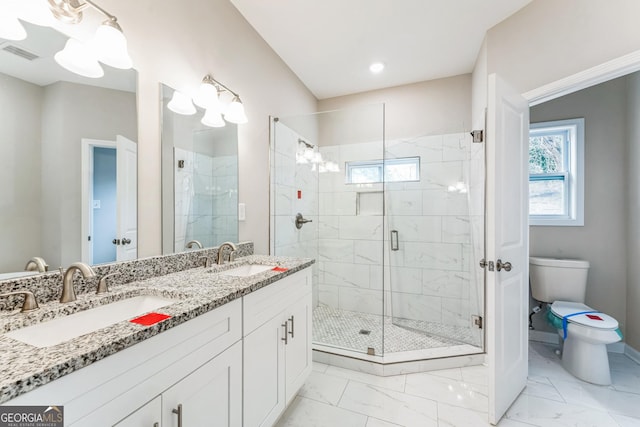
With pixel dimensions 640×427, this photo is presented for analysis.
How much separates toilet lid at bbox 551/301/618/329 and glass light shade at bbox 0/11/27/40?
3.40m

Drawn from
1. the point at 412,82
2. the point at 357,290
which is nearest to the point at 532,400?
the point at 357,290

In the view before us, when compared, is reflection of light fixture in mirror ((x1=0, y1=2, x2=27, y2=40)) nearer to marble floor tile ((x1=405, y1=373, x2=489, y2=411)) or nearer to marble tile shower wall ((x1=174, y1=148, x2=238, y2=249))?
marble tile shower wall ((x1=174, y1=148, x2=238, y2=249))

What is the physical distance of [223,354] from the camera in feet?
3.42

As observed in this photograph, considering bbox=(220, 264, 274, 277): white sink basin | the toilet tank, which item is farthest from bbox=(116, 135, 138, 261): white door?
the toilet tank

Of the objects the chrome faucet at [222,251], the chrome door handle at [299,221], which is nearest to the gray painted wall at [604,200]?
the chrome door handle at [299,221]

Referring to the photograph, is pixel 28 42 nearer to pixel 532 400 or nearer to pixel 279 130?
pixel 279 130

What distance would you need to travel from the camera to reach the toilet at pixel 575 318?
1.89 m

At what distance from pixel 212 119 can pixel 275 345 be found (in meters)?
1.41

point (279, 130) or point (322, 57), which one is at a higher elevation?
point (322, 57)

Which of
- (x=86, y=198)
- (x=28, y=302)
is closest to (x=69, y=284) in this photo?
(x=28, y=302)

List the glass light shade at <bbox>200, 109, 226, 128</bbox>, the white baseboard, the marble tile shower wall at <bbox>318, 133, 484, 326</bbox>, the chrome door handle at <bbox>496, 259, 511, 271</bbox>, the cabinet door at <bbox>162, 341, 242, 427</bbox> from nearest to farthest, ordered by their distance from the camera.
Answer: the cabinet door at <bbox>162, 341, 242, 427</bbox> → the chrome door handle at <bbox>496, 259, 511, 271</bbox> → the glass light shade at <bbox>200, 109, 226, 128</bbox> → the white baseboard → the marble tile shower wall at <bbox>318, 133, 484, 326</bbox>

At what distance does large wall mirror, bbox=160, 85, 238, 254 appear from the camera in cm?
146

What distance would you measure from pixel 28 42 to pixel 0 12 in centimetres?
9

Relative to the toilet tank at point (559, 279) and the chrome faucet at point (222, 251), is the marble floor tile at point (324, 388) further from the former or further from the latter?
the toilet tank at point (559, 279)
